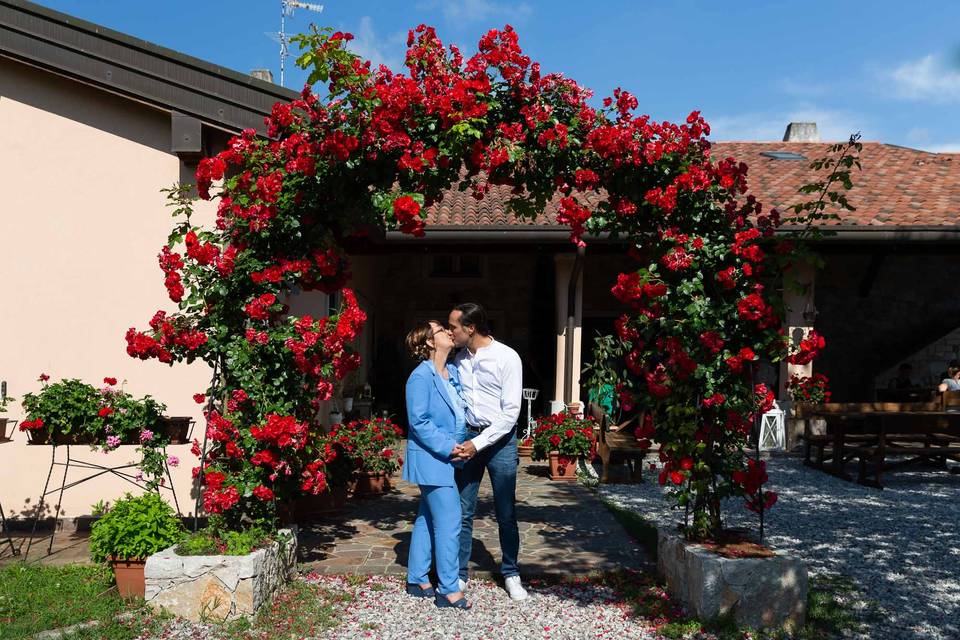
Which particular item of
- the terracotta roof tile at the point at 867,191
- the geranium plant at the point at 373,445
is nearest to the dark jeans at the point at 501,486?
the geranium plant at the point at 373,445

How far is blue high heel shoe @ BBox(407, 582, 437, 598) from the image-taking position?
4492 millimetres

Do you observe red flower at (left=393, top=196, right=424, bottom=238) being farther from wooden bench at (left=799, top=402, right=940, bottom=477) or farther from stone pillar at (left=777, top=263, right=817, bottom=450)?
stone pillar at (left=777, top=263, right=817, bottom=450)

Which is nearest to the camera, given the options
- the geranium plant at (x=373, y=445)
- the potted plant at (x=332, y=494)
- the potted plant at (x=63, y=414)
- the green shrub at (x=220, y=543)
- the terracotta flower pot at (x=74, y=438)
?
the green shrub at (x=220, y=543)

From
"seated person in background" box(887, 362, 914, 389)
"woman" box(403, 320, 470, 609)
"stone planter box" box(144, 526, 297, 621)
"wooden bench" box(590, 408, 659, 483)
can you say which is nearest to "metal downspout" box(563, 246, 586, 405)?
"wooden bench" box(590, 408, 659, 483)

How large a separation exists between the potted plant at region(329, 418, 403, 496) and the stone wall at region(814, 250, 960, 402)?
29.4 feet

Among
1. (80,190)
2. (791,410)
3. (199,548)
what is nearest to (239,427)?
(199,548)

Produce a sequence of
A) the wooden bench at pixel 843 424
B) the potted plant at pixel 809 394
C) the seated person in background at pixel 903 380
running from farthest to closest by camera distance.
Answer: the seated person in background at pixel 903 380, the potted plant at pixel 809 394, the wooden bench at pixel 843 424

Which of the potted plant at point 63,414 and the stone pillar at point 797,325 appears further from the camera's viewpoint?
the stone pillar at point 797,325

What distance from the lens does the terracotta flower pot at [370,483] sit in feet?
24.3

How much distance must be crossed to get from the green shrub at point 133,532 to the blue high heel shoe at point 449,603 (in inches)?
61.3

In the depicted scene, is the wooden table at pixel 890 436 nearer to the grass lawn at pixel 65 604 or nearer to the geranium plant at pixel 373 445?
the geranium plant at pixel 373 445

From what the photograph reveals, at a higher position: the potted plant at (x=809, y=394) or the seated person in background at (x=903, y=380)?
the seated person in background at (x=903, y=380)

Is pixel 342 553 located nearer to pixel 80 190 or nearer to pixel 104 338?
pixel 104 338

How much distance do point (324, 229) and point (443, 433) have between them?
4.75 ft
